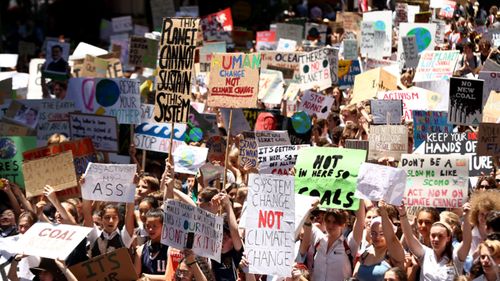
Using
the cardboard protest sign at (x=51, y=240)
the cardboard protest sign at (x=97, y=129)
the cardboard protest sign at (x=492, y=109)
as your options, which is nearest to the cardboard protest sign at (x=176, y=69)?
the cardboard protest sign at (x=97, y=129)

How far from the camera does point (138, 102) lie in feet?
54.4

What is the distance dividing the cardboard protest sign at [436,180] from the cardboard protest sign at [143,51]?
1024cm

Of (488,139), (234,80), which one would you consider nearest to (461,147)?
(488,139)

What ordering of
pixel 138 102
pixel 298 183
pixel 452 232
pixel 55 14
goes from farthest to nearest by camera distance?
pixel 55 14 → pixel 138 102 → pixel 298 183 → pixel 452 232

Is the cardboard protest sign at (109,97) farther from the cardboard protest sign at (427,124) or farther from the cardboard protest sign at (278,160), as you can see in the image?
the cardboard protest sign at (278,160)

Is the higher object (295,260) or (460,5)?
(460,5)

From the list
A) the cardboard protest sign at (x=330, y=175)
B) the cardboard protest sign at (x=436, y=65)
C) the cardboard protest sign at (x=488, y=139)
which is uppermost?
the cardboard protest sign at (x=436, y=65)

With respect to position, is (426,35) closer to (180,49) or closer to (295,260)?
(180,49)

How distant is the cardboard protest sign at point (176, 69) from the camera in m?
13.4

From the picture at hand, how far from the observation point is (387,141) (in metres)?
13.3

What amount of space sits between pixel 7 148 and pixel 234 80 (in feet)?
8.22

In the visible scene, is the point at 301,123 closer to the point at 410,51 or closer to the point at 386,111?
the point at 386,111

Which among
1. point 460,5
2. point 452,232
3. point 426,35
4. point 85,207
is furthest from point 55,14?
point 452,232

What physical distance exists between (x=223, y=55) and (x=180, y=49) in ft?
5.20
